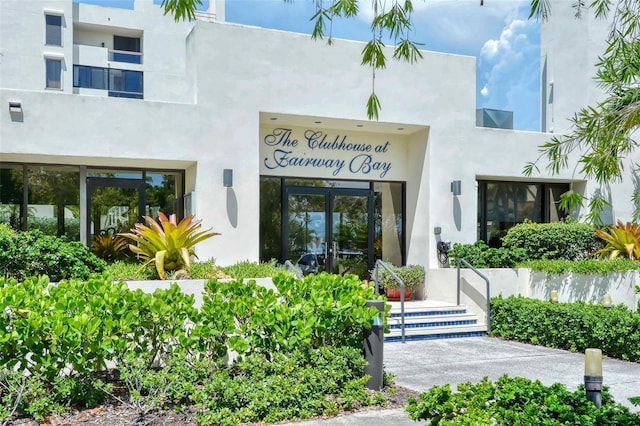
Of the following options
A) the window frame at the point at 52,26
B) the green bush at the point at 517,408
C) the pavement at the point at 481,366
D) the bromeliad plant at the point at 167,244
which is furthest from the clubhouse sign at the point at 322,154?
the window frame at the point at 52,26

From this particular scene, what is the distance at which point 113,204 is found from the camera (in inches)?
446

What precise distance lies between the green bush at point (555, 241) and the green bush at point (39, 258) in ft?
29.3

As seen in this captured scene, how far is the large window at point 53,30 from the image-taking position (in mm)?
24156

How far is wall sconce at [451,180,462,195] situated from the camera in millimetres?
12391

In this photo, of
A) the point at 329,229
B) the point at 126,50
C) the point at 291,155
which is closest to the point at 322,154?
the point at 291,155

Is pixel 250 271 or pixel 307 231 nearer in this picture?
pixel 250 271

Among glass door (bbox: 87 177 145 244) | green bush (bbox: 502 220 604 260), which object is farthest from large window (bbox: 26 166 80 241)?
green bush (bbox: 502 220 604 260)

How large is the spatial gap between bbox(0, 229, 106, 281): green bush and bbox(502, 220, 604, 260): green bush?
8937 millimetres

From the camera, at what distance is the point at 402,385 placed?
21.7 feet

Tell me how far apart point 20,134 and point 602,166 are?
29.8ft

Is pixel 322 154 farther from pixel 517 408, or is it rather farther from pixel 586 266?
pixel 517 408

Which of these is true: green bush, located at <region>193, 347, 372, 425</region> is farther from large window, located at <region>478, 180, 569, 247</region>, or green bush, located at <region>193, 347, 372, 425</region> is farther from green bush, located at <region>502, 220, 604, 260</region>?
large window, located at <region>478, 180, 569, 247</region>

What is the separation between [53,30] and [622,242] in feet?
77.7

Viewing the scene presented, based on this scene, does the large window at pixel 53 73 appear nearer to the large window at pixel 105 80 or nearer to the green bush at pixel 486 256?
the large window at pixel 105 80
